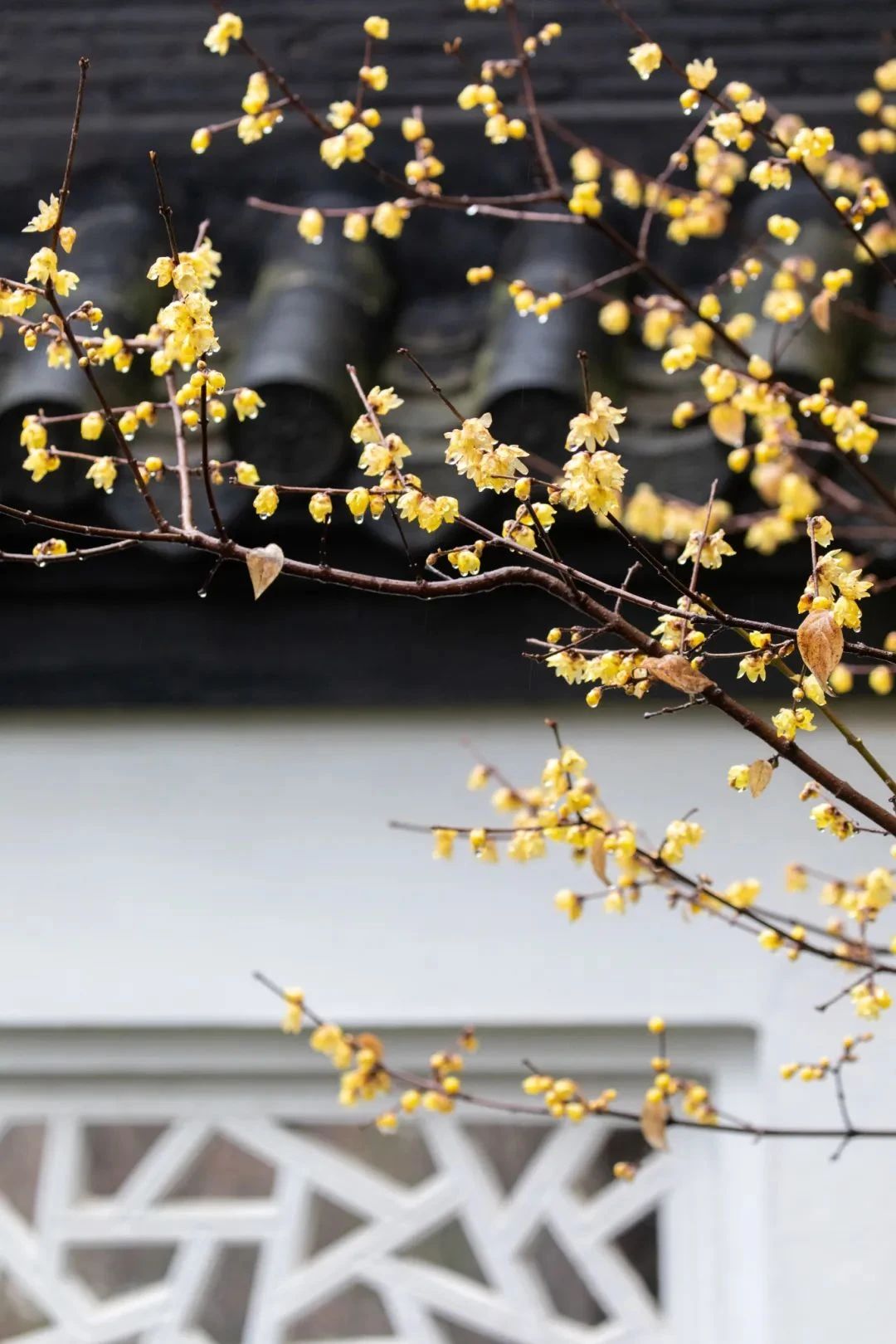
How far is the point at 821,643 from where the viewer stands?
1.03m

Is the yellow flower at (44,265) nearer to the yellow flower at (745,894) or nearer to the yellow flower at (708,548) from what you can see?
the yellow flower at (708,548)

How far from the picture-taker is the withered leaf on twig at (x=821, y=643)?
1034 mm

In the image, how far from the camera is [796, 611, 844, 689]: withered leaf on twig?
1034 mm

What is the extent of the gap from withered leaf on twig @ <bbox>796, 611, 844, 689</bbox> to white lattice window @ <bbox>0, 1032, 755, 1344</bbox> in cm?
160

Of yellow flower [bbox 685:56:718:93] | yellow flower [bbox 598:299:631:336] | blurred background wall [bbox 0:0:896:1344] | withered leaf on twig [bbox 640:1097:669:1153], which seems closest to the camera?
withered leaf on twig [bbox 640:1097:669:1153]

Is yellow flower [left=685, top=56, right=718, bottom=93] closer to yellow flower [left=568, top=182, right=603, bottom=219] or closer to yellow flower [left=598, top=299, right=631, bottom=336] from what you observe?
yellow flower [left=568, top=182, right=603, bottom=219]

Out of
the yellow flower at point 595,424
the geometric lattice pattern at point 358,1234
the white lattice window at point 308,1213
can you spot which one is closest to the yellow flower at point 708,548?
the yellow flower at point 595,424

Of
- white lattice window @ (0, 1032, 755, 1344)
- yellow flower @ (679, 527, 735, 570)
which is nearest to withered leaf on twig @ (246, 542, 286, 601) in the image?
yellow flower @ (679, 527, 735, 570)

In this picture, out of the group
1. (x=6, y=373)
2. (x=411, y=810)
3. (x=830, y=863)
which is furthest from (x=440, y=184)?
(x=830, y=863)

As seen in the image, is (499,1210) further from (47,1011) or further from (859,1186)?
(47,1011)

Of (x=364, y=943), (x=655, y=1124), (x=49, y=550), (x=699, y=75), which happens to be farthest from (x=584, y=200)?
(x=364, y=943)

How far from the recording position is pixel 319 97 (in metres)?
3.27

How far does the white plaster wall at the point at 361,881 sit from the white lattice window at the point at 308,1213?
115mm

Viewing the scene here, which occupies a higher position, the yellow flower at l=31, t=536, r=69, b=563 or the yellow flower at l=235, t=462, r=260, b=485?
the yellow flower at l=235, t=462, r=260, b=485
